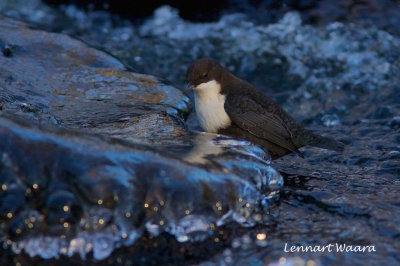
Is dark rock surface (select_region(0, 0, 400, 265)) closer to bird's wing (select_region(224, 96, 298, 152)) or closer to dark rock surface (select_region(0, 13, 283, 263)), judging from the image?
dark rock surface (select_region(0, 13, 283, 263))

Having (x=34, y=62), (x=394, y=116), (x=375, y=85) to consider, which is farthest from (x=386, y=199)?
(x=375, y=85)

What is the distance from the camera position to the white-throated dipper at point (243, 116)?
514 centimetres

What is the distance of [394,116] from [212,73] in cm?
186

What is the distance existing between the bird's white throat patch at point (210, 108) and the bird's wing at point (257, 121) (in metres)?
0.05

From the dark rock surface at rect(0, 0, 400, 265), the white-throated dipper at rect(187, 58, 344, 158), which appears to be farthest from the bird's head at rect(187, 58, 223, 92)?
the dark rock surface at rect(0, 0, 400, 265)

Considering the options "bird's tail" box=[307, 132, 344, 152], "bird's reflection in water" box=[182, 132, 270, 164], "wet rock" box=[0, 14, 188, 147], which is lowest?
"bird's tail" box=[307, 132, 344, 152]

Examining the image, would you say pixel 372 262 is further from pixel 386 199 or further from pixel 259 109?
pixel 259 109

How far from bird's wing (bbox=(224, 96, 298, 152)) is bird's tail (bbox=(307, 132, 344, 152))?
0.14 meters

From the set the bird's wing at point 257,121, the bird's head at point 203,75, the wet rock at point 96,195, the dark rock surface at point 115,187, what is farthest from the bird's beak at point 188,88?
the wet rock at point 96,195

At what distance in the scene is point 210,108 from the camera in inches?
203

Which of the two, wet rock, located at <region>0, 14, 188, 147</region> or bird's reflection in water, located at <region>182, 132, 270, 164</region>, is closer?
bird's reflection in water, located at <region>182, 132, 270, 164</region>

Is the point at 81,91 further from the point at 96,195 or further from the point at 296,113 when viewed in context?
the point at 296,113

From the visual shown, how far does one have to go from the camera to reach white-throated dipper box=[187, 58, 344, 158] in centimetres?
514

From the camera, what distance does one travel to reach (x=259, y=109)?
5.21m
